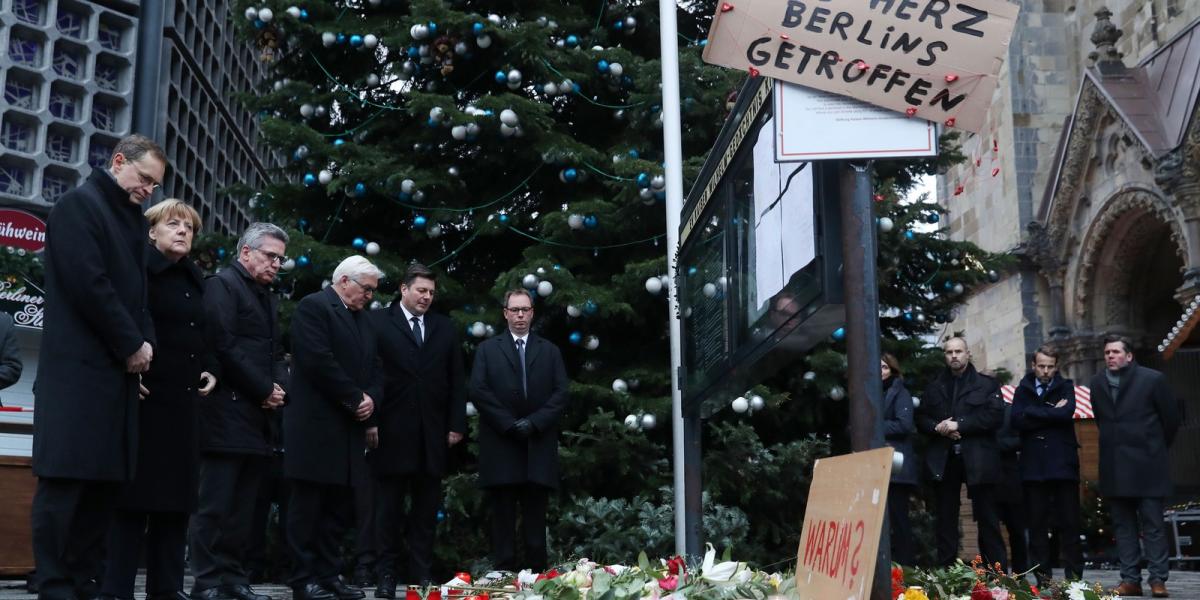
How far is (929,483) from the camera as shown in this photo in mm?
10281

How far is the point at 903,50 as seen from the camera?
3.64 meters

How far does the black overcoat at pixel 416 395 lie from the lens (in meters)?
7.75

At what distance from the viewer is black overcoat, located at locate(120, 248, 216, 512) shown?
526 cm

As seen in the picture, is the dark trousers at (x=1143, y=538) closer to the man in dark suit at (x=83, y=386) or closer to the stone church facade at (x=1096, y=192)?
the stone church facade at (x=1096, y=192)

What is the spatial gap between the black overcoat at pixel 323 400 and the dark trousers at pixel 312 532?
113mm

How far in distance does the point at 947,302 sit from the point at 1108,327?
33.2 feet

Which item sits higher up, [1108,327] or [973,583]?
[1108,327]

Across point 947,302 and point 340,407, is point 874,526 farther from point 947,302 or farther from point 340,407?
point 947,302

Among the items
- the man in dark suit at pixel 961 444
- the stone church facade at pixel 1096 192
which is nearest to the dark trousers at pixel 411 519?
the man in dark suit at pixel 961 444

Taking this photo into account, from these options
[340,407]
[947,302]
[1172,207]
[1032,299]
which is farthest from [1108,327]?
[340,407]

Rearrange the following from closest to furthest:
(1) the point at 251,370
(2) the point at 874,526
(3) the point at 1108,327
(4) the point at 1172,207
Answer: (2) the point at 874,526 → (1) the point at 251,370 → (4) the point at 1172,207 → (3) the point at 1108,327

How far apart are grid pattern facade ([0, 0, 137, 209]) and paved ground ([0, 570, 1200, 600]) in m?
5.73

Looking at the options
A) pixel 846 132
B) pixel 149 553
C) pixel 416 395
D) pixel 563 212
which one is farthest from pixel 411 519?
pixel 846 132

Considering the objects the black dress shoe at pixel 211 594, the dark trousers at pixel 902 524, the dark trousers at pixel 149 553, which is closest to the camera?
the dark trousers at pixel 149 553
